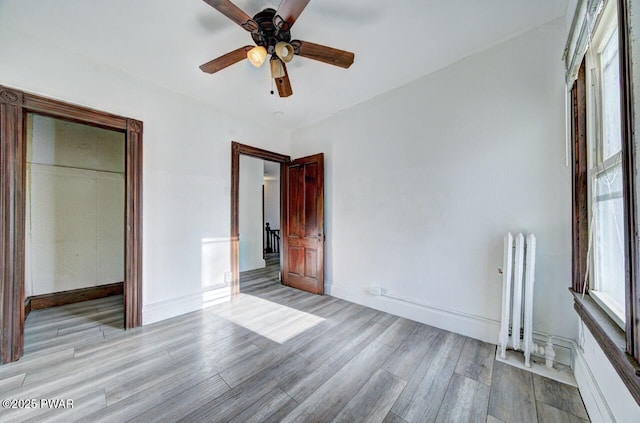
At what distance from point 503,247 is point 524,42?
1.84 metres

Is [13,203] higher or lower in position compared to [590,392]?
higher

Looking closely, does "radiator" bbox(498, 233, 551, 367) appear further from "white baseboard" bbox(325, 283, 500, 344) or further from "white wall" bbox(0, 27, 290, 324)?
"white wall" bbox(0, 27, 290, 324)

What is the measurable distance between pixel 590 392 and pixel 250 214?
17.6 feet

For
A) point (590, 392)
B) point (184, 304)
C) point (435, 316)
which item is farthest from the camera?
point (184, 304)

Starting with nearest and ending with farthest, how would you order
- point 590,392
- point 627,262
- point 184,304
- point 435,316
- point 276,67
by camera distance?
point 627,262
point 590,392
point 276,67
point 435,316
point 184,304

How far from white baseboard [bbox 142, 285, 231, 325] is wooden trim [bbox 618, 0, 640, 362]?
3.62 meters

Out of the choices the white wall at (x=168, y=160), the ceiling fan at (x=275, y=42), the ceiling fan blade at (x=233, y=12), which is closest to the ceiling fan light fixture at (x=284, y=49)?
the ceiling fan at (x=275, y=42)

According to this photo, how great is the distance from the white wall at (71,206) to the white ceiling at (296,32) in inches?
66.1

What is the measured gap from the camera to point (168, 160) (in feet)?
9.43

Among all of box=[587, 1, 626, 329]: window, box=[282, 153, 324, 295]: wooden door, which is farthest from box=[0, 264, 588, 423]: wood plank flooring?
box=[282, 153, 324, 295]: wooden door

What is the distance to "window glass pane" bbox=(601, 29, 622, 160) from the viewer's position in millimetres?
1264

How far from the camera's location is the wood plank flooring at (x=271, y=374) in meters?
1.46

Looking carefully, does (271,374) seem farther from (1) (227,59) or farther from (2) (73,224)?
(2) (73,224)

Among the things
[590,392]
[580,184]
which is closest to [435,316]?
[590,392]
